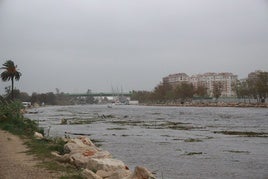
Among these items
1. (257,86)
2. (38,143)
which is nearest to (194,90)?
(257,86)

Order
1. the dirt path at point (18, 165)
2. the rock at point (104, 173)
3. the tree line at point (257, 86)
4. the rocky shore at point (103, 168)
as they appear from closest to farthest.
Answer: the rocky shore at point (103, 168) < the dirt path at point (18, 165) < the rock at point (104, 173) < the tree line at point (257, 86)

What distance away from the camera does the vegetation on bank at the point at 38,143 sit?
43.8ft

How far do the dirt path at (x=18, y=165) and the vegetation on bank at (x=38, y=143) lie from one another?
0.38 metres

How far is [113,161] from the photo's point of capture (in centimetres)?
1397

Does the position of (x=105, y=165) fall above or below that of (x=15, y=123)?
below

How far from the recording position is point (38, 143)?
20719 millimetres

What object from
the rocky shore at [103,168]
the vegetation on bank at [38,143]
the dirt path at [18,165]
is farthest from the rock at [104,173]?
the dirt path at [18,165]

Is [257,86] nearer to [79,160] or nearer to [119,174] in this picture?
[79,160]

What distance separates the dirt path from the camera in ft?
38.6

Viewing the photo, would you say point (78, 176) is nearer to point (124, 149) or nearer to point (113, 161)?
point (113, 161)

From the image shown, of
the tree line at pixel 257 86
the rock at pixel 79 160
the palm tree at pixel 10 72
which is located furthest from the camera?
the tree line at pixel 257 86

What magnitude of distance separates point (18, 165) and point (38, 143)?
7224mm

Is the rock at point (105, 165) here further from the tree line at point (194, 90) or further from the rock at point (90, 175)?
the tree line at point (194, 90)

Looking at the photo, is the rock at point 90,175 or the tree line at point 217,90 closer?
the rock at point 90,175
